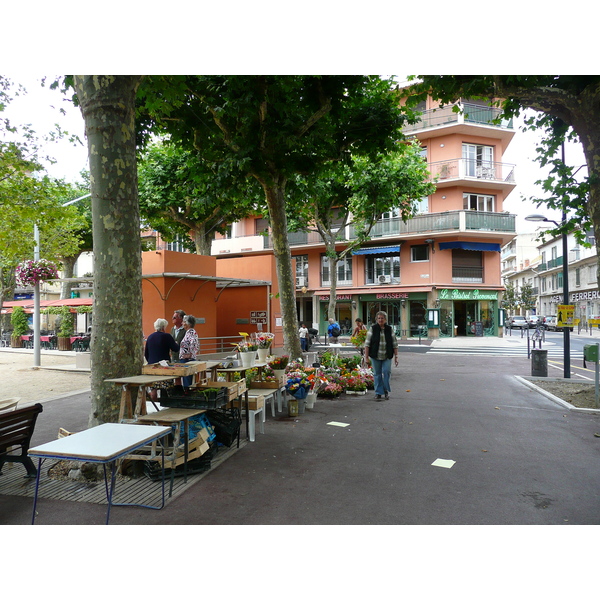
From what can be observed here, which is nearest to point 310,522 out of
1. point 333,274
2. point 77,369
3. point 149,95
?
point 149,95

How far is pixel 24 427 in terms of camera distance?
471 centimetres

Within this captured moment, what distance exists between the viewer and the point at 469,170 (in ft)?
96.6

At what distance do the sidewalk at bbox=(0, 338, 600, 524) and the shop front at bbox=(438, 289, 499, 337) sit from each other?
2179 cm

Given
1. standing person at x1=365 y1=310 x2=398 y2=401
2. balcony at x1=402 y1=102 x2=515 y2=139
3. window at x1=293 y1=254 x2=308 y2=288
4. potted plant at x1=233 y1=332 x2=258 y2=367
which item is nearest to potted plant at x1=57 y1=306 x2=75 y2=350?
potted plant at x1=233 y1=332 x2=258 y2=367

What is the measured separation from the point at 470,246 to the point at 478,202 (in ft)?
10.9

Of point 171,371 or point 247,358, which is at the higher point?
point 171,371

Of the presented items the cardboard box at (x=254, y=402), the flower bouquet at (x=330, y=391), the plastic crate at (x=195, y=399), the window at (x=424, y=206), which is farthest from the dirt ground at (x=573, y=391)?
the window at (x=424, y=206)

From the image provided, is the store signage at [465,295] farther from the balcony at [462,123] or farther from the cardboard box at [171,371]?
the cardboard box at [171,371]

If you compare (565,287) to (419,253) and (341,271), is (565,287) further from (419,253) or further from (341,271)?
(341,271)

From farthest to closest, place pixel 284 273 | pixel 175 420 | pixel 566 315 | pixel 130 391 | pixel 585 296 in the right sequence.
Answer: pixel 585 296
pixel 284 273
pixel 566 315
pixel 130 391
pixel 175 420

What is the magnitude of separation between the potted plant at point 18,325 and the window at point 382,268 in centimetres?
2202

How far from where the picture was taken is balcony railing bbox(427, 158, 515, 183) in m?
29.2

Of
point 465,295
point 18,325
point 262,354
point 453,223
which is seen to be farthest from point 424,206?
point 18,325

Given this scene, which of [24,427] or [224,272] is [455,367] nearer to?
[224,272]
